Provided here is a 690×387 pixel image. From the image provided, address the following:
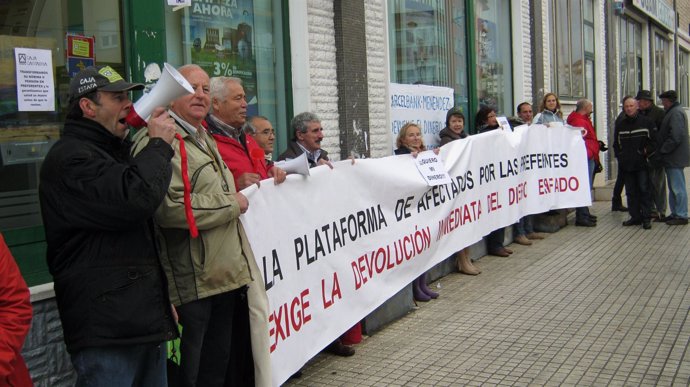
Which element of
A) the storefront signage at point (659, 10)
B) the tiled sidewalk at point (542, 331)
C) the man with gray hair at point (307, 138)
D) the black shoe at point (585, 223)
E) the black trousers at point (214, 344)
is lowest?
the tiled sidewalk at point (542, 331)

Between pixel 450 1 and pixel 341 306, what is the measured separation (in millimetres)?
6560

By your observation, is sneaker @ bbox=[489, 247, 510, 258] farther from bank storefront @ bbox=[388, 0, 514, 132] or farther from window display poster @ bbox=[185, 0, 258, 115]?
window display poster @ bbox=[185, 0, 258, 115]

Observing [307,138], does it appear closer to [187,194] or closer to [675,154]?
[187,194]

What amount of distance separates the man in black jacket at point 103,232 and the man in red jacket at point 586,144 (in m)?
9.04

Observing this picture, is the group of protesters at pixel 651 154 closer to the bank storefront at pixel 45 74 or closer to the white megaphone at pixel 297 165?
the bank storefront at pixel 45 74

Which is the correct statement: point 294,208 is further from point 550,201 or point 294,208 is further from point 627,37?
point 627,37

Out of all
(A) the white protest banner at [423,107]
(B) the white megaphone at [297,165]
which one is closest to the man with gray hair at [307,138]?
(B) the white megaphone at [297,165]

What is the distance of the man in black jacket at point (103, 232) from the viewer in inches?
112

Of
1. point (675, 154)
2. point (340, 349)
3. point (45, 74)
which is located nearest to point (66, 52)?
point (45, 74)

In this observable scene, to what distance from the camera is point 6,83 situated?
14.1 ft

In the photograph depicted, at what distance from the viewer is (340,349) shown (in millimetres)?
5457

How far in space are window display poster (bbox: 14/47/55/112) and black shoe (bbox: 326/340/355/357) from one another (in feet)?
8.31

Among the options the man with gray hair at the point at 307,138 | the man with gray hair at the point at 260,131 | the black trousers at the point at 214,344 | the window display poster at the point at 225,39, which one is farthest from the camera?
the window display poster at the point at 225,39

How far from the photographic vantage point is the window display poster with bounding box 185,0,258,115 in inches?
246
